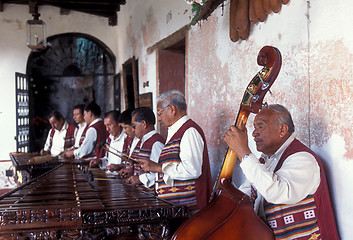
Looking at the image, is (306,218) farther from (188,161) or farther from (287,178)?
(188,161)

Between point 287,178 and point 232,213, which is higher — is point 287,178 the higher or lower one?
the higher one

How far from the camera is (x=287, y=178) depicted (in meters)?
1.73

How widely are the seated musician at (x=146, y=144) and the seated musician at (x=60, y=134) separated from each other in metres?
3.07

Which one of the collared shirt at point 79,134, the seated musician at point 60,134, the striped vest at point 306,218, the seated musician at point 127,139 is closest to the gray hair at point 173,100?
the seated musician at point 127,139

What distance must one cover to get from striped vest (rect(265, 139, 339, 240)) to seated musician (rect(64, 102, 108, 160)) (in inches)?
144

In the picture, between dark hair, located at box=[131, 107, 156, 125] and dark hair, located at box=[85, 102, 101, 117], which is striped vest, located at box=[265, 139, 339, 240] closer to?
dark hair, located at box=[131, 107, 156, 125]

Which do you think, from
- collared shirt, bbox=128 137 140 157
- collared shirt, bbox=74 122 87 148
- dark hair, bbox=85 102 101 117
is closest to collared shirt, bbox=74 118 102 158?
dark hair, bbox=85 102 101 117

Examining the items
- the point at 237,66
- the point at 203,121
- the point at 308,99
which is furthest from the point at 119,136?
the point at 308,99

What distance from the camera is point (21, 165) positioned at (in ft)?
16.5

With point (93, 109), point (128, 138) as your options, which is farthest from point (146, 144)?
point (93, 109)

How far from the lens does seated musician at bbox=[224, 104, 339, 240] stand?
5.63ft

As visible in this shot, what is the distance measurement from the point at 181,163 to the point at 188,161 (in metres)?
0.06

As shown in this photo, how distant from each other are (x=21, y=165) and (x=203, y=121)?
256cm

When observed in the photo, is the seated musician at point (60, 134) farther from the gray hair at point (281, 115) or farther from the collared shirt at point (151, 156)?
the gray hair at point (281, 115)
